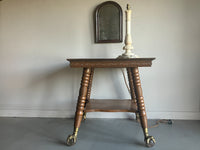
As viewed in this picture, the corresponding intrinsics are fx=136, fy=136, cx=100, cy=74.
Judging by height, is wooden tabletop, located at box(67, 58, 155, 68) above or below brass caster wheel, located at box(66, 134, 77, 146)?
above

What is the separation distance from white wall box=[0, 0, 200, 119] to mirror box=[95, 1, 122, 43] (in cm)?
6

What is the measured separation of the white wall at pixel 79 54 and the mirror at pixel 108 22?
6 cm

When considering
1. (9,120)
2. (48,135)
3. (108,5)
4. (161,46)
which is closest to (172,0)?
(161,46)

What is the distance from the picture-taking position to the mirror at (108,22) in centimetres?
132

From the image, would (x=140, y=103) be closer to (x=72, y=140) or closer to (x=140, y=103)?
(x=140, y=103)

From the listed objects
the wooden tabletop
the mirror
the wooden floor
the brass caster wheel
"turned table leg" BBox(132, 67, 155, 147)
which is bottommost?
the wooden floor

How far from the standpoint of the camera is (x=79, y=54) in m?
1.39

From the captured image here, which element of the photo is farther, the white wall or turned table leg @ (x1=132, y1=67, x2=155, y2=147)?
the white wall

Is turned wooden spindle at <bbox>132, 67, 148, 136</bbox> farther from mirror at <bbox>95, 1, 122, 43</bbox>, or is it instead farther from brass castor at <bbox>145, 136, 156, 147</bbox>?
mirror at <bbox>95, 1, 122, 43</bbox>

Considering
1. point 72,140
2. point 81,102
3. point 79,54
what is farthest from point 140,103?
point 79,54

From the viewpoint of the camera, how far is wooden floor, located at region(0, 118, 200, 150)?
901 millimetres

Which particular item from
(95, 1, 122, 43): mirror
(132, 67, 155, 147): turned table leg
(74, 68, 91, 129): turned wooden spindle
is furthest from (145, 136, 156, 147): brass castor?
(95, 1, 122, 43): mirror

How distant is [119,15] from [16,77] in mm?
1246

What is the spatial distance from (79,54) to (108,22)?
427 millimetres
